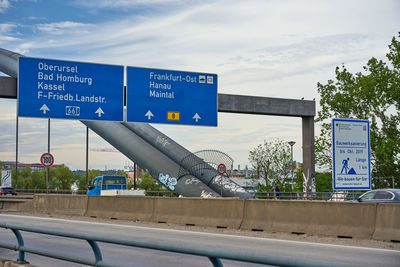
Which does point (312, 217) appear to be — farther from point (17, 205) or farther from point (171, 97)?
point (17, 205)

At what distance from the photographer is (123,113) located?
2452cm

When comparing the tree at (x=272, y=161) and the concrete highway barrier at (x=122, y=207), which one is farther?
the tree at (x=272, y=161)

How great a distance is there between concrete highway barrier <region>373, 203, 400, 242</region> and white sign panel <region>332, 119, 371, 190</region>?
382 cm

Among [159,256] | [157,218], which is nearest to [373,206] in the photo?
[159,256]

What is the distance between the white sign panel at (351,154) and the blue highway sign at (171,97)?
7.81 m

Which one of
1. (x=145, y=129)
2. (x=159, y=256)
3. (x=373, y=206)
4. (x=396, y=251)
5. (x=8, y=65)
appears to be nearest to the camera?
(x=159, y=256)

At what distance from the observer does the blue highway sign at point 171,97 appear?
24781 millimetres

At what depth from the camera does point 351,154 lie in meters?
19.0

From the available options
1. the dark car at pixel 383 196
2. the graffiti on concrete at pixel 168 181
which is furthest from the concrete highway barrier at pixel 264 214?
the graffiti on concrete at pixel 168 181

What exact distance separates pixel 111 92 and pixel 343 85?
38.6m

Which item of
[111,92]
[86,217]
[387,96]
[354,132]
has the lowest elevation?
[86,217]

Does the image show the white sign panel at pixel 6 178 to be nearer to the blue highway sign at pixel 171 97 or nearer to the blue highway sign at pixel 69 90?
the blue highway sign at pixel 69 90

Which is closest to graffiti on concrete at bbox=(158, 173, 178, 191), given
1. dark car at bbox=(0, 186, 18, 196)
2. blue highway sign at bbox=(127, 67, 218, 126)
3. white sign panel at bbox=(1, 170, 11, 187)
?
blue highway sign at bbox=(127, 67, 218, 126)

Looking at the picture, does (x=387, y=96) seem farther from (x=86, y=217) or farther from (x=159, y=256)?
(x=159, y=256)
